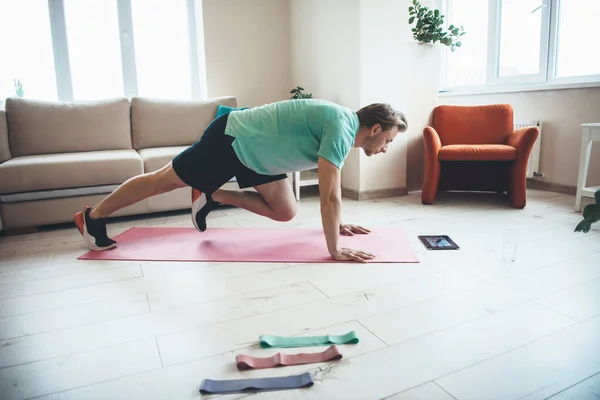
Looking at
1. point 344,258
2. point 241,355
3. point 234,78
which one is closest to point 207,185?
point 344,258

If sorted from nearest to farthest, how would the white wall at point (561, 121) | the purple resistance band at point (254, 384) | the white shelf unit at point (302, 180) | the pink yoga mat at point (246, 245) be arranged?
1. the purple resistance band at point (254, 384)
2. the pink yoga mat at point (246, 245)
3. the white wall at point (561, 121)
4. the white shelf unit at point (302, 180)

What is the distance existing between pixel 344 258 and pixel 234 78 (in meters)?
2.69

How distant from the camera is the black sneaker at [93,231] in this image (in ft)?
7.36

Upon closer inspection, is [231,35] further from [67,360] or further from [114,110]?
[67,360]

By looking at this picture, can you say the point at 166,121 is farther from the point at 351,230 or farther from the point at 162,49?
the point at 351,230

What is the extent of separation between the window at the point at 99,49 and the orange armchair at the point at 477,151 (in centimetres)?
219

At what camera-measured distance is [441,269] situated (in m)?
1.89

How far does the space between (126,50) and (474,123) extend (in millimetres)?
3027

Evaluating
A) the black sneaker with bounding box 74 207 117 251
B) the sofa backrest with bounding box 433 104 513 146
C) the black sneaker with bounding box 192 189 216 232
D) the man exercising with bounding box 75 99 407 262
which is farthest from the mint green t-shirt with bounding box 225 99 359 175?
the sofa backrest with bounding box 433 104 513 146

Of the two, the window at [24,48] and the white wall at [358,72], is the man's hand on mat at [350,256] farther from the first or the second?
the window at [24,48]

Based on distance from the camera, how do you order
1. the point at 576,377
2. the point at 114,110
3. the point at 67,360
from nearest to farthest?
the point at 576,377 < the point at 67,360 < the point at 114,110

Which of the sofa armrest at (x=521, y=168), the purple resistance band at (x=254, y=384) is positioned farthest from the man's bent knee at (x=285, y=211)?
the sofa armrest at (x=521, y=168)

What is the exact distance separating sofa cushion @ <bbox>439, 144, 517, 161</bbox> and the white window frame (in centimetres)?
224

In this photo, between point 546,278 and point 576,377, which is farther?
point 546,278
